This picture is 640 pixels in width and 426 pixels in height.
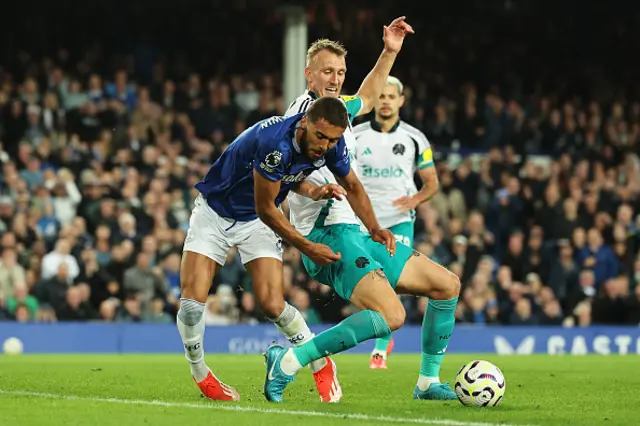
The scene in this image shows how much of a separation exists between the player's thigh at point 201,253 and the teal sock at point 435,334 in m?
1.55

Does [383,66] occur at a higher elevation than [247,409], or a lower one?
higher

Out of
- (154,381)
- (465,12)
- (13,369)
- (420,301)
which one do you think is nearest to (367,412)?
(154,381)

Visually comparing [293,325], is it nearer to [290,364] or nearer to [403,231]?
[290,364]

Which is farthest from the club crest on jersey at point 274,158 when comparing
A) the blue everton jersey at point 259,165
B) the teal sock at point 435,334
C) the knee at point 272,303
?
the teal sock at point 435,334

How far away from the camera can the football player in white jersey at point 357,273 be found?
26.7ft

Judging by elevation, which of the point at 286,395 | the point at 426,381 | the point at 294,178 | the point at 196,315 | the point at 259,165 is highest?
the point at 259,165

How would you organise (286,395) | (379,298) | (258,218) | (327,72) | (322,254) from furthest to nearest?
(286,395) → (327,72) → (258,218) → (379,298) → (322,254)

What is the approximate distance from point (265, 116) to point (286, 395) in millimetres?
13564

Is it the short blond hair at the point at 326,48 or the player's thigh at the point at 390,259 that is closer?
the player's thigh at the point at 390,259

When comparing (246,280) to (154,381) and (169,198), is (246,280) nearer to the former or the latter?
(169,198)

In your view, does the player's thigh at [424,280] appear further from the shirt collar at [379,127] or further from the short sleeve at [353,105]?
the shirt collar at [379,127]

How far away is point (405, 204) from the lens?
12477mm

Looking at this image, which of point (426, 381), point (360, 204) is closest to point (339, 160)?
point (360, 204)

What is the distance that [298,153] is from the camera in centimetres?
811
